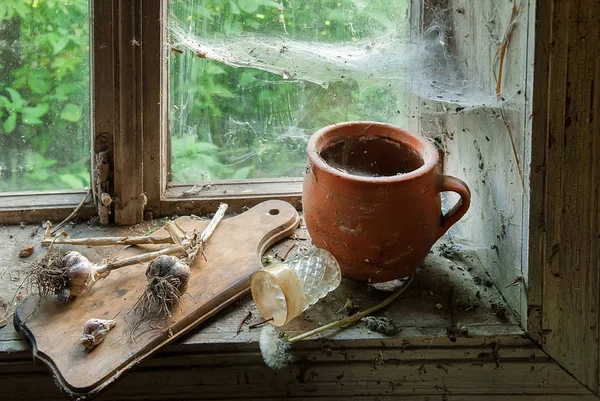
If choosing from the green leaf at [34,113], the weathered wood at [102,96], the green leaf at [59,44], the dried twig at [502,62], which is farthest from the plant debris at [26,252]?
the dried twig at [502,62]

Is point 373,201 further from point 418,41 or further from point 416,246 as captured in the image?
point 418,41

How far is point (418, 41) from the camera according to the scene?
4.46 ft

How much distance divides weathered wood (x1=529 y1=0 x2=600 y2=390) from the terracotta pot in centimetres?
16

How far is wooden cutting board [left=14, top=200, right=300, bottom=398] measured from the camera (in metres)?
1.02

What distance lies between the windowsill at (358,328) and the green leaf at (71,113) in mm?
321

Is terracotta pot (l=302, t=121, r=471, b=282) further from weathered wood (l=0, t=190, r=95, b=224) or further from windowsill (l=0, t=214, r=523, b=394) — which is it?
weathered wood (l=0, t=190, r=95, b=224)

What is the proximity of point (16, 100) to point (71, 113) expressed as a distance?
106 mm

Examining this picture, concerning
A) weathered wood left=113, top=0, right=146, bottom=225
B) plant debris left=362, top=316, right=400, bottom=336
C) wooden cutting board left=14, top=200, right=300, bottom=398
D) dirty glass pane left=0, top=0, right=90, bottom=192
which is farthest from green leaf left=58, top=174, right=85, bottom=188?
plant debris left=362, top=316, right=400, bottom=336

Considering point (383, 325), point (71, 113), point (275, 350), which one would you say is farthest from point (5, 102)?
point (383, 325)

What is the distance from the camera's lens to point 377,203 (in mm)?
1102

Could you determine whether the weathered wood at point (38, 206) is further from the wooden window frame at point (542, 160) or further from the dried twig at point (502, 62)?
the dried twig at point (502, 62)

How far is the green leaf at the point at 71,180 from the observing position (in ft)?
4.71

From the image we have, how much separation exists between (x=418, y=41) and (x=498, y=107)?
0.94 ft

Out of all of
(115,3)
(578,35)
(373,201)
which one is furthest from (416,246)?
(115,3)
